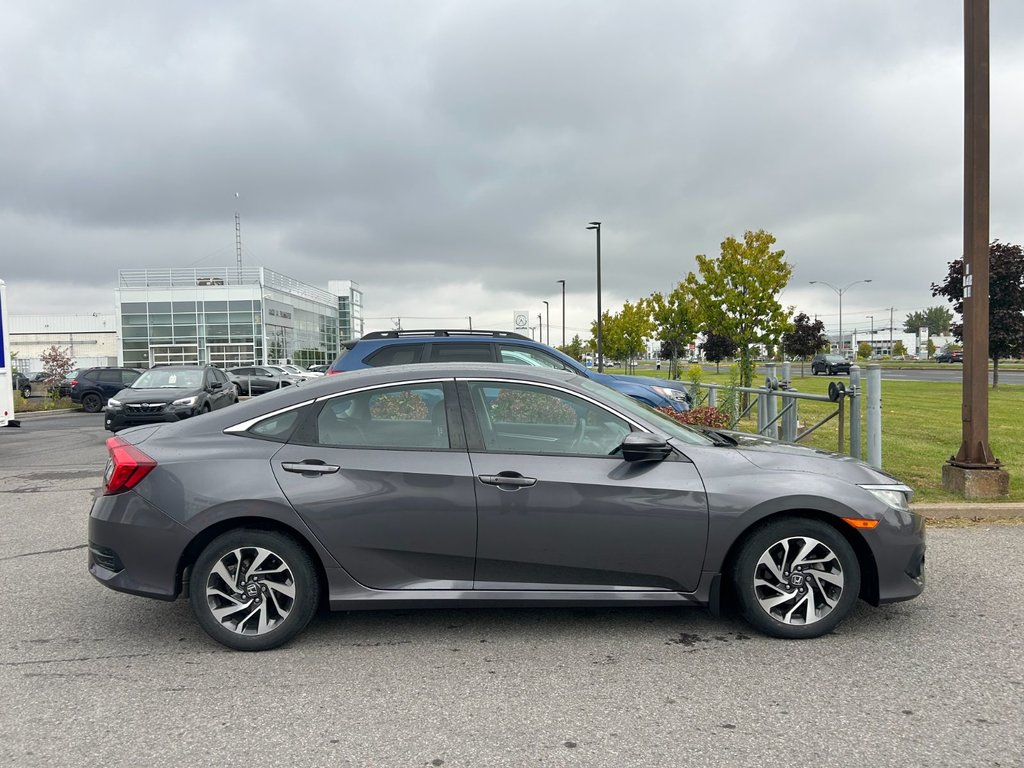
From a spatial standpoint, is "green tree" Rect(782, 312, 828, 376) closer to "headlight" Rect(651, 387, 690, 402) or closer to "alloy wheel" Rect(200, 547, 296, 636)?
"headlight" Rect(651, 387, 690, 402)

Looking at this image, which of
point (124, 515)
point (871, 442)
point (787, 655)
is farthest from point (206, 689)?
point (871, 442)

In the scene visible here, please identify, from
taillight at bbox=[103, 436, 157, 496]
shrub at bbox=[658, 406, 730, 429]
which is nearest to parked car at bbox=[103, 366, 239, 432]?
shrub at bbox=[658, 406, 730, 429]

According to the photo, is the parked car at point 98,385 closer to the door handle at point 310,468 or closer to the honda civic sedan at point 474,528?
the honda civic sedan at point 474,528

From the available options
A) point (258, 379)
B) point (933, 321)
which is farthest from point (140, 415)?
point (933, 321)

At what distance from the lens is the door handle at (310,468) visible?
409cm

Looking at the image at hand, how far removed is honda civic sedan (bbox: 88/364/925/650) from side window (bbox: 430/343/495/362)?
17.8ft

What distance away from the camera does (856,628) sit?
4.38 m

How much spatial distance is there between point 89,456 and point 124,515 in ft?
35.0

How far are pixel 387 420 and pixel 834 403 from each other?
547cm

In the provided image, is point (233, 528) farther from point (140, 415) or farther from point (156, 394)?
point (156, 394)

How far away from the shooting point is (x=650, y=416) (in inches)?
177

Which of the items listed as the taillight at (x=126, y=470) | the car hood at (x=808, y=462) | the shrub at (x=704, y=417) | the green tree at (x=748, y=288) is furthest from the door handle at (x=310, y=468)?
the green tree at (x=748, y=288)

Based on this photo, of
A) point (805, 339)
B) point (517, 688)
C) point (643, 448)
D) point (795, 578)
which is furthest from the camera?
point (805, 339)

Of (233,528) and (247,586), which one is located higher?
(233,528)
